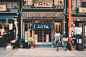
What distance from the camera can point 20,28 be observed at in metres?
10.3

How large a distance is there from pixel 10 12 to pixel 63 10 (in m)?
7.07

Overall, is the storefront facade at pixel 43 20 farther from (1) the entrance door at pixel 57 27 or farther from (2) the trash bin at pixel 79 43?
(2) the trash bin at pixel 79 43

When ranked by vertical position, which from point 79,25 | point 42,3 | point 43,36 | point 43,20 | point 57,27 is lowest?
point 43,36

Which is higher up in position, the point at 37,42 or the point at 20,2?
the point at 20,2

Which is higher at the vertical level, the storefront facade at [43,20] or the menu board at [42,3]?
the menu board at [42,3]

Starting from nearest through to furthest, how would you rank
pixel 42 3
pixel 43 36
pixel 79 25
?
pixel 79 25 → pixel 42 3 → pixel 43 36

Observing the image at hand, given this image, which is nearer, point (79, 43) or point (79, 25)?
point (79, 43)

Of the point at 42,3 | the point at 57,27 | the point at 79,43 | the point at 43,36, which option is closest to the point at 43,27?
the point at 43,36

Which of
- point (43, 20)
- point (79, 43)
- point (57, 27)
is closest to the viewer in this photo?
point (79, 43)

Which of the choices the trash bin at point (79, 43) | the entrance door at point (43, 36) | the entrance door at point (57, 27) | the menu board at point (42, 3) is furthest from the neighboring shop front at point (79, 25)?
the menu board at point (42, 3)

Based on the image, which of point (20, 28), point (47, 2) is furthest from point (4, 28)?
point (47, 2)

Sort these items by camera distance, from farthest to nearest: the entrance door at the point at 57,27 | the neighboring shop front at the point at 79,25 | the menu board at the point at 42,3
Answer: the entrance door at the point at 57,27 → the menu board at the point at 42,3 → the neighboring shop front at the point at 79,25

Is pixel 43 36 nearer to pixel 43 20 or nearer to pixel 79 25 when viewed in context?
pixel 43 20

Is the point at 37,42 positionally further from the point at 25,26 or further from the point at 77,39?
the point at 77,39
